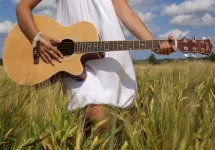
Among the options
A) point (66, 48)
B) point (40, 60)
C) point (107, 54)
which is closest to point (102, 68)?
point (107, 54)

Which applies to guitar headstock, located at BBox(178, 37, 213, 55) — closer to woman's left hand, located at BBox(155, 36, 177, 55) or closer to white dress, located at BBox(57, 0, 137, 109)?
woman's left hand, located at BBox(155, 36, 177, 55)

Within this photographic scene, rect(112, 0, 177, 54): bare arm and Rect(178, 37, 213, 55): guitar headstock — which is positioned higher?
Rect(112, 0, 177, 54): bare arm

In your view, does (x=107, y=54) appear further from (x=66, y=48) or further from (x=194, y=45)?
(x=194, y=45)

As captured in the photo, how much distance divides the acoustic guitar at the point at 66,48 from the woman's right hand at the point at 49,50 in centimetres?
3

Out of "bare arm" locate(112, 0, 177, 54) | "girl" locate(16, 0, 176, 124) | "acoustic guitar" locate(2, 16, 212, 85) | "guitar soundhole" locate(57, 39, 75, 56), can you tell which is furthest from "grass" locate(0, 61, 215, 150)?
"bare arm" locate(112, 0, 177, 54)

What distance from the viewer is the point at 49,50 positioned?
7.20 feet

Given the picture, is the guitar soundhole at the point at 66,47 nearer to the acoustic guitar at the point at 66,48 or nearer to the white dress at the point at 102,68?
the acoustic guitar at the point at 66,48

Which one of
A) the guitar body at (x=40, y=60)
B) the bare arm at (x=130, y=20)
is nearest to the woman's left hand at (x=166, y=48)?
the bare arm at (x=130, y=20)

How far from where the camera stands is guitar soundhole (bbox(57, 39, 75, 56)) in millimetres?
2209

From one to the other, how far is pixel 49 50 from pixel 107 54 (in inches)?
14.8

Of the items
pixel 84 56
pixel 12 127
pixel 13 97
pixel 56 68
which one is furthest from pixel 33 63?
pixel 12 127

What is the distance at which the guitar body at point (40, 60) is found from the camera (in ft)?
7.00

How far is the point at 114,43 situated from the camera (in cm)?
203

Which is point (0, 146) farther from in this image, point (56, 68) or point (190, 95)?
point (56, 68)
